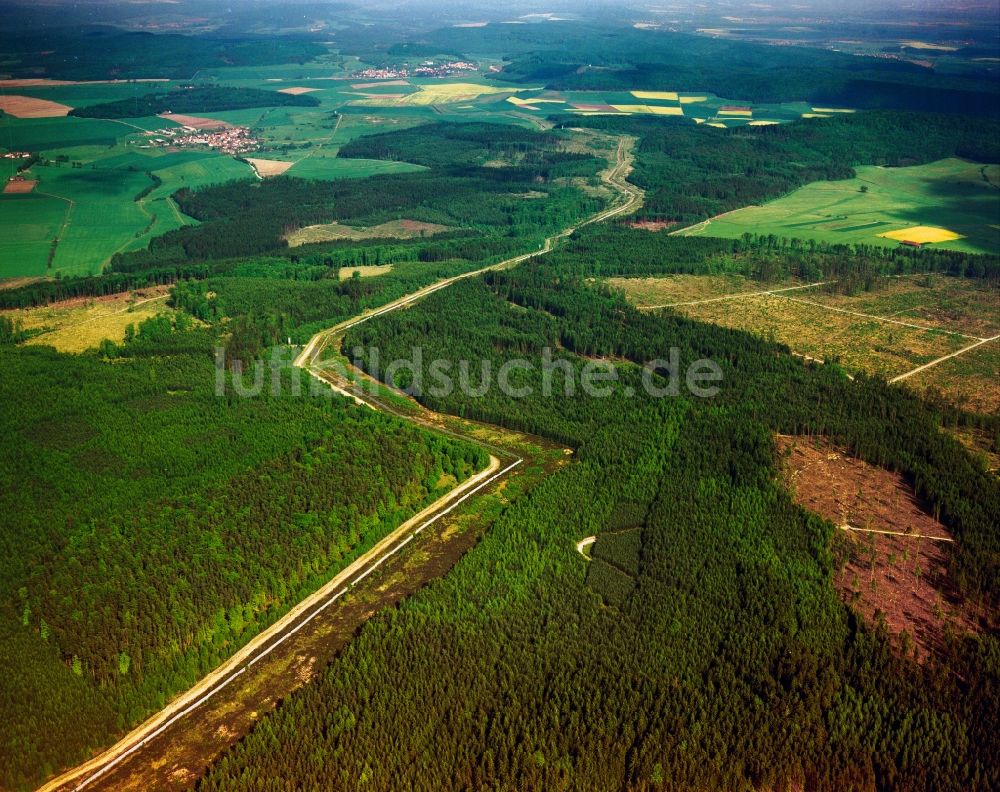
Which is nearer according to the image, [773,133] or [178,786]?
[178,786]

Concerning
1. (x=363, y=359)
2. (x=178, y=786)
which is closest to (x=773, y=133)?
(x=363, y=359)

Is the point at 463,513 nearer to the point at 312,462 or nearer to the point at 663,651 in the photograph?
the point at 312,462

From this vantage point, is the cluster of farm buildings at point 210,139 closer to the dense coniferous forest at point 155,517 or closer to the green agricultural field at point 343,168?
the green agricultural field at point 343,168

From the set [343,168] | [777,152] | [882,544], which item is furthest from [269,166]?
[882,544]

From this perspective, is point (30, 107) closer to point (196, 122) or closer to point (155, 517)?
point (196, 122)

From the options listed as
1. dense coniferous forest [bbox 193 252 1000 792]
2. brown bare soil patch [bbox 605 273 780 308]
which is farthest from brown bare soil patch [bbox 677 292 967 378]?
dense coniferous forest [bbox 193 252 1000 792]

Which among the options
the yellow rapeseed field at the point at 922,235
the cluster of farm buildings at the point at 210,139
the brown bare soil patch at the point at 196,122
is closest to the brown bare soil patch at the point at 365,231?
the yellow rapeseed field at the point at 922,235

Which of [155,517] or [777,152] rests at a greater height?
[777,152]
